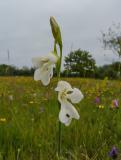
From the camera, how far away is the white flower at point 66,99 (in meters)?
1.35

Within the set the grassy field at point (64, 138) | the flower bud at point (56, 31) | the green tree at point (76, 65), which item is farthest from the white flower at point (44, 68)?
the green tree at point (76, 65)

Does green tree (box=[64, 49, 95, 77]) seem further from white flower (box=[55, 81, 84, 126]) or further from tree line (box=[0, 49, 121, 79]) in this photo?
white flower (box=[55, 81, 84, 126])

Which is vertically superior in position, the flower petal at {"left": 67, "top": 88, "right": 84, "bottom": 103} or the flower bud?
the flower bud

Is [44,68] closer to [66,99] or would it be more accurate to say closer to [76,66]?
[66,99]

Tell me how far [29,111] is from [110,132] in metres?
1.22

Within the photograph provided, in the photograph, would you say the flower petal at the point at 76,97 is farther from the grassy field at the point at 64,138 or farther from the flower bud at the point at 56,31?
the grassy field at the point at 64,138

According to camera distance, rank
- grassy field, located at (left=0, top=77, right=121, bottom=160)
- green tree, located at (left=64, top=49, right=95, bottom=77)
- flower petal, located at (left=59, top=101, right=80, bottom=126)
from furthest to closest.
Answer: green tree, located at (left=64, top=49, right=95, bottom=77), grassy field, located at (left=0, top=77, right=121, bottom=160), flower petal, located at (left=59, top=101, right=80, bottom=126)

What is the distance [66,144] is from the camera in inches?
103

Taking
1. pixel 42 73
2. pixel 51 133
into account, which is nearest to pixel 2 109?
pixel 51 133

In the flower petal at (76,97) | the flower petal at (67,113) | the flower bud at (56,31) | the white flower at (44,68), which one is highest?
the flower bud at (56,31)

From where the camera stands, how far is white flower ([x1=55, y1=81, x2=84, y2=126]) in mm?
1354

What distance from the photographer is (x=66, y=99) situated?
141 cm

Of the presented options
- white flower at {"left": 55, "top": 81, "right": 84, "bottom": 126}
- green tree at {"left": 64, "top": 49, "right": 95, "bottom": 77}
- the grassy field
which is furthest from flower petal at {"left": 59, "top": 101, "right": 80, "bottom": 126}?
green tree at {"left": 64, "top": 49, "right": 95, "bottom": 77}

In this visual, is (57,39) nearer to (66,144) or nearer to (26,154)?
(26,154)
